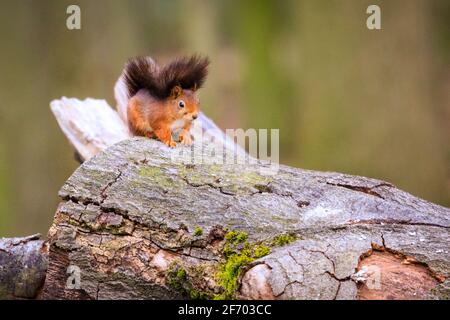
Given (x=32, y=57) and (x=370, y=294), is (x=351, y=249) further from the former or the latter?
(x=32, y=57)

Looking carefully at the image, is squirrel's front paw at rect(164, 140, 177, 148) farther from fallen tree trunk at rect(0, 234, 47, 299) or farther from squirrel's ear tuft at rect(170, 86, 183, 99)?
fallen tree trunk at rect(0, 234, 47, 299)

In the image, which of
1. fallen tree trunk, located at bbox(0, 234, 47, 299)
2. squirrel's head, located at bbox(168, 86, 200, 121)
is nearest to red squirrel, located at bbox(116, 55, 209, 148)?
squirrel's head, located at bbox(168, 86, 200, 121)

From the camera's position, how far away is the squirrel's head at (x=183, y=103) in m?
3.07

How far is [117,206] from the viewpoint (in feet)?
7.55

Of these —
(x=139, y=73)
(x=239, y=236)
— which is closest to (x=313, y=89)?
(x=139, y=73)

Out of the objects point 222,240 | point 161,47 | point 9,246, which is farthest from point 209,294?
point 161,47

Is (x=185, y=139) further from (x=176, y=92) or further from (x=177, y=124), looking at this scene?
(x=176, y=92)

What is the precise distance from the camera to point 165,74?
3.05 meters

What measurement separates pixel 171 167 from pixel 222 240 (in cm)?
50

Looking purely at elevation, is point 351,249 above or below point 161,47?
below

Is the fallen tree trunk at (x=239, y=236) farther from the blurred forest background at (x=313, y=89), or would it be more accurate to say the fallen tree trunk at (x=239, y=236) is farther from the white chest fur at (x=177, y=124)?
the blurred forest background at (x=313, y=89)

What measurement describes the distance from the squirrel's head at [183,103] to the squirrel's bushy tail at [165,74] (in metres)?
0.03

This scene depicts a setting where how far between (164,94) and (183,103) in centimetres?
11

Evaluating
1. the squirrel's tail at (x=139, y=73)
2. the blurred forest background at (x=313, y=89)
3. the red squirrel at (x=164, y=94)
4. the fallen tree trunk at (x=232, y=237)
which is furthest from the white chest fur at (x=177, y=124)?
the blurred forest background at (x=313, y=89)
